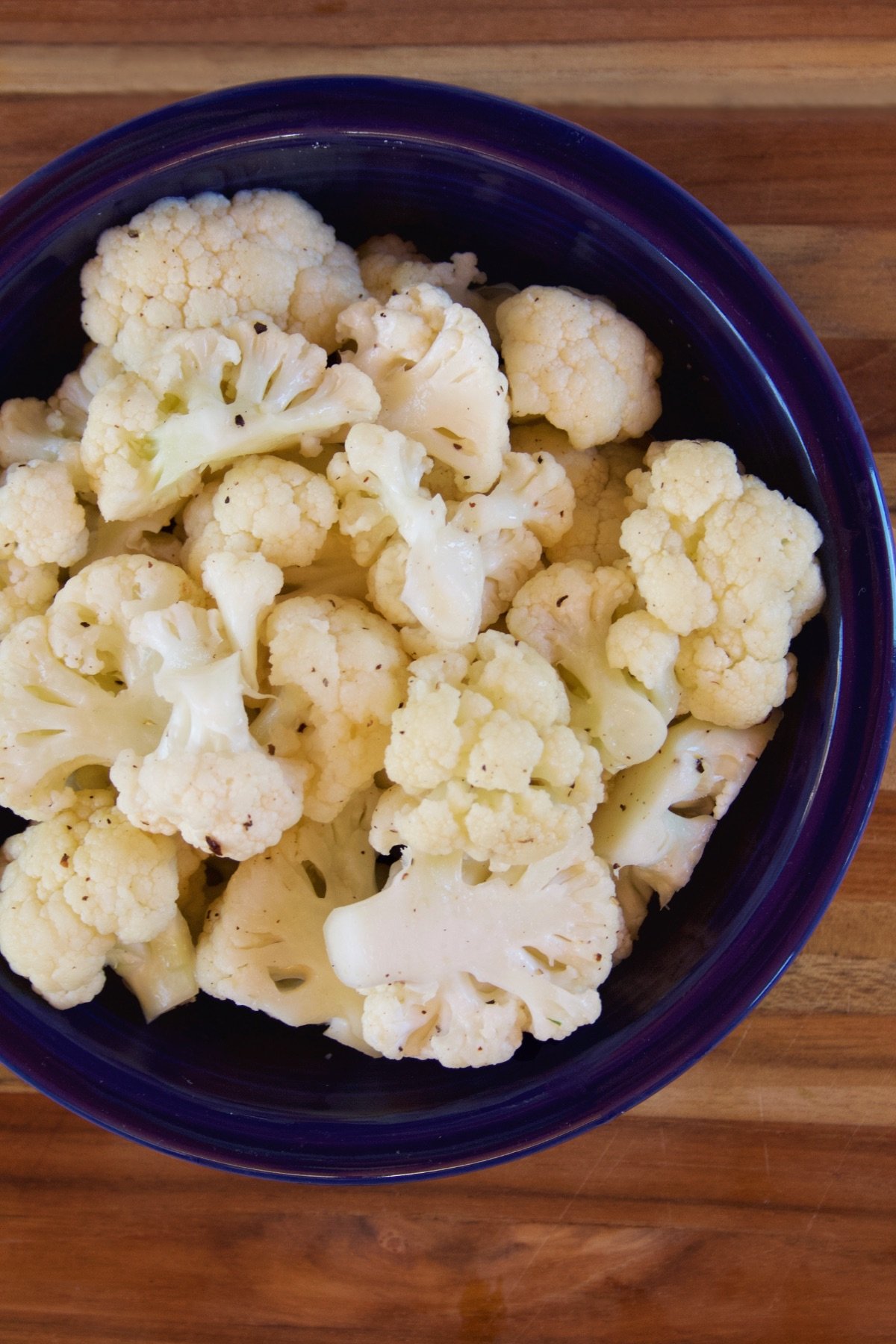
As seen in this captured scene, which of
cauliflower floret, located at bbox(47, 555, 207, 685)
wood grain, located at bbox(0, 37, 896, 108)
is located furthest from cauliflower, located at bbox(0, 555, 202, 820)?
wood grain, located at bbox(0, 37, 896, 108)

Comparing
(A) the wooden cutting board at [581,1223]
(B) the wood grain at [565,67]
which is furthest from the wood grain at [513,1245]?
(B) the wood grain at [565,67]

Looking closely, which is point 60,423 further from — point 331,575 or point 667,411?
point 667,411

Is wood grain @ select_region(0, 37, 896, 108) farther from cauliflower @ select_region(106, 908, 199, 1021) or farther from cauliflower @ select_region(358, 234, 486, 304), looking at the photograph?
cauliflower @ select_region(106, 908, 199, 1021)

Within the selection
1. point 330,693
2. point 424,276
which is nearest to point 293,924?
point 330,693

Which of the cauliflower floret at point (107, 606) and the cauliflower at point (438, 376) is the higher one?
the cauliflower at point (438, 376)

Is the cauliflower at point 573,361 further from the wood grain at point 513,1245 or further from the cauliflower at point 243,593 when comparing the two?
the wood grain at point 513,1245

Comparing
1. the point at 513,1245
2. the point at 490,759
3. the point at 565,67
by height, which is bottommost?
the point at 513,1245

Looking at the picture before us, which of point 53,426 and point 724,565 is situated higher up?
point 53,426
